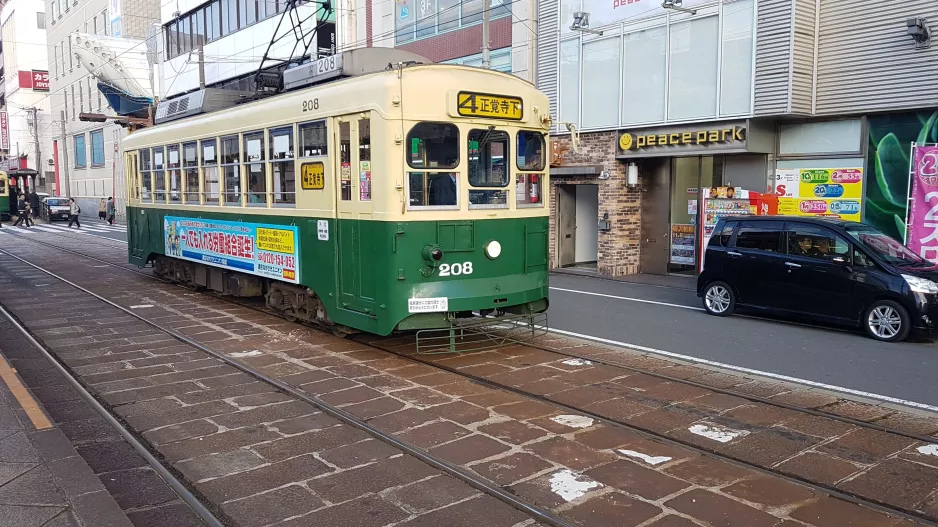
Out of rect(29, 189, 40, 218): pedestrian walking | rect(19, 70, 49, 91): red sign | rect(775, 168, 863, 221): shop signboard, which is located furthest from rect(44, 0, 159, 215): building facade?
rect(775, 168, 863, 221): shop signboard

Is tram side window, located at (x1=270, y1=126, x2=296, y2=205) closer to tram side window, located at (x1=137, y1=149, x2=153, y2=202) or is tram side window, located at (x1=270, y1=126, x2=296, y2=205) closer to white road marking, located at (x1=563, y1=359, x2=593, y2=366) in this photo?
white road marking, located at (x1=563, y1=359, x2=593, y2=366)

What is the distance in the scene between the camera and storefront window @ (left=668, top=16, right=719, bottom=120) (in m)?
15.1

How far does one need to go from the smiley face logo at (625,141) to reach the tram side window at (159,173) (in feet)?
32.0

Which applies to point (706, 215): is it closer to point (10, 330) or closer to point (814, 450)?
point (814, 450)

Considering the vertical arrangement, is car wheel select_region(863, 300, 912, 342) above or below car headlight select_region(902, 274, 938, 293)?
below

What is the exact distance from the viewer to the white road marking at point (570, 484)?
494 centimetres

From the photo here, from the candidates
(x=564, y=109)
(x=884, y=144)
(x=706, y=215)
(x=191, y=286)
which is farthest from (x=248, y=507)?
(x=564, y=109)

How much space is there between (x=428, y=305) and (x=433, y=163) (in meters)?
1.59

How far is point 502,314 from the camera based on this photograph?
9641 mm

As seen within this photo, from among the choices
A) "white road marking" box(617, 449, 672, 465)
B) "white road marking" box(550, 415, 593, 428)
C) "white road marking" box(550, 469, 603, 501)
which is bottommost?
"white road marking" box(550, 469, 603, 501)

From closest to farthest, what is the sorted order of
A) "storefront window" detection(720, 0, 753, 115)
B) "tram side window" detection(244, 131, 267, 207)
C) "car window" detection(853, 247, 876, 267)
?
1. "car window" detection(853, 247, 876, 267)
2. "tram side window" detection(244, 131, 267, 207)
3. "storefront window" detection(720, 0, 753, 115)

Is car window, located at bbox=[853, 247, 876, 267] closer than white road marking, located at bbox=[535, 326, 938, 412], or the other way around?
white road marking, located at bbox=[535, 326, 938, 412]

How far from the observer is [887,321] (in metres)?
10.0

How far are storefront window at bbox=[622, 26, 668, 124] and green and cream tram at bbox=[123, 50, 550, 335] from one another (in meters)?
7.88
